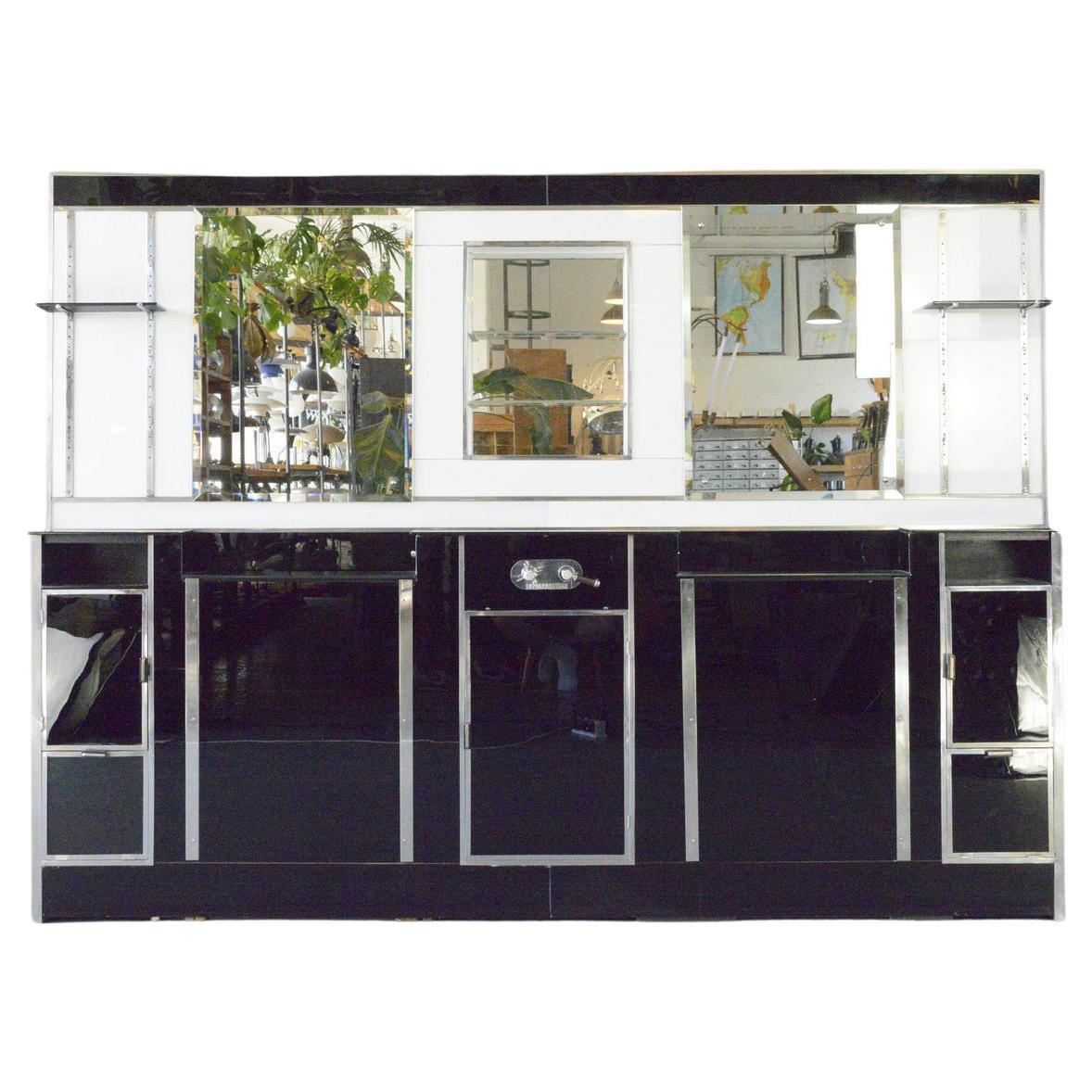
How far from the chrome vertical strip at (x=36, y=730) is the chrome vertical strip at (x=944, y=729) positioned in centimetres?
357

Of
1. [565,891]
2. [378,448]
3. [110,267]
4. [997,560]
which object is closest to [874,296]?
[997,560]

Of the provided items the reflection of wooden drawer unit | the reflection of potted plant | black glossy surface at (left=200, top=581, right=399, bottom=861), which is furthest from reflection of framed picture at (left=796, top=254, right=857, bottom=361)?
→ black glossy surface at (left=200, top=581, right=399, bottom=861)

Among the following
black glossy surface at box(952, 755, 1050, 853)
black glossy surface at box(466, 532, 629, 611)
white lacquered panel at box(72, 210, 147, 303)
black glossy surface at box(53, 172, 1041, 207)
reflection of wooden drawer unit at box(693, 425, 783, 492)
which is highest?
black glossy surface at box(53, 172, 1041, 207)

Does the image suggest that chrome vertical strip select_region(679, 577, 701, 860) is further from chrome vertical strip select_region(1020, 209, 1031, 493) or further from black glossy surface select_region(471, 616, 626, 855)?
chrome vertical strip select_region(1020, 209, 1031, 493)

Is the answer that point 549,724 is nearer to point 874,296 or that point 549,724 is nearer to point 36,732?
point 36,732

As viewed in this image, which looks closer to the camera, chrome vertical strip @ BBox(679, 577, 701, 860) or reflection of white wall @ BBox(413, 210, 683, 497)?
chrome vertical strip @ BBox(679, 577, 701, 860)

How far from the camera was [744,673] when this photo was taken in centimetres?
412

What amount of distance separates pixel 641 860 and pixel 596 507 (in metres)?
1.44

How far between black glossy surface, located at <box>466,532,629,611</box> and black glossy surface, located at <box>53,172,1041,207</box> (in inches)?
57.0

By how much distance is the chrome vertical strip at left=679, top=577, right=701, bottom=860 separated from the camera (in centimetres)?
409

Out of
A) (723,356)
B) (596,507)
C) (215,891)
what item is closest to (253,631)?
(215,891)

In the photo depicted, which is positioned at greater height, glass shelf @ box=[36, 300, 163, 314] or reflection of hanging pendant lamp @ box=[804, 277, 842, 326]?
reflection of hanging pendant lamp @ box=[804, 277, 842, 326]

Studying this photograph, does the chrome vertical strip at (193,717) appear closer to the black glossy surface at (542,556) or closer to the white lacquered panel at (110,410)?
the white lacquered panel at (110,410)

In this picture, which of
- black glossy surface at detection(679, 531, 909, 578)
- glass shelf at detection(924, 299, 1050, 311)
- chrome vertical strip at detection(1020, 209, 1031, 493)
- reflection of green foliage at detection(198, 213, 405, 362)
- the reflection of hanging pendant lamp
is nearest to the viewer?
black glossy surface at detection(679, 531, 909, 578)
